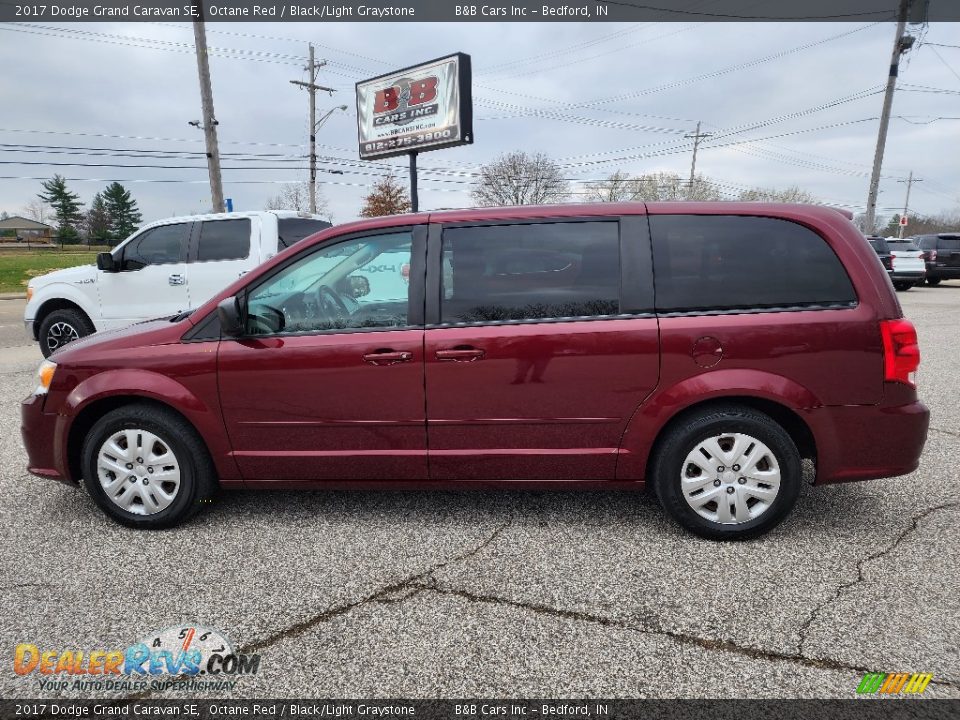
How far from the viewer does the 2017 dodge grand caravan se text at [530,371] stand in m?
2.91

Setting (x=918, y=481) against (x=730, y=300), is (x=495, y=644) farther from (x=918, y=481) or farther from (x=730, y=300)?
(x=918, y=481)

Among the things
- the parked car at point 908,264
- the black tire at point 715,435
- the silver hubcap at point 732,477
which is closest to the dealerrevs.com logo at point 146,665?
the black tire at point 715,435

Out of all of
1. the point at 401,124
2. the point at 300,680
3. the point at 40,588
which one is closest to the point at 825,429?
the point at 300,680

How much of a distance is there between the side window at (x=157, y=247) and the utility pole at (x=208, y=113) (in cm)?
972

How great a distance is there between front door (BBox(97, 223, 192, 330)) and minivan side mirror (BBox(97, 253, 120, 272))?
0.19 feet

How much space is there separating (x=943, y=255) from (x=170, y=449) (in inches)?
927

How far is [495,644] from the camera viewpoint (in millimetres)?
2283

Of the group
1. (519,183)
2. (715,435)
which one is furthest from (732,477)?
(519,183)

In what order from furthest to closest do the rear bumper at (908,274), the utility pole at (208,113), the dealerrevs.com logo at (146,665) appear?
the rear bumper at (908,274), the utility pole at (208,113), the dealerrevs.com logo at (146,665)

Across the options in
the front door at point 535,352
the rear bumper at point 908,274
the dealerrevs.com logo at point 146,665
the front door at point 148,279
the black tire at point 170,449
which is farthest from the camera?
the rear bumper at point 908,274

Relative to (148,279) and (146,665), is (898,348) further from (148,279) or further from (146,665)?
(148,279)

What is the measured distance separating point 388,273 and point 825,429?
2365 mm

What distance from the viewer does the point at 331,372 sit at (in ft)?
10.1

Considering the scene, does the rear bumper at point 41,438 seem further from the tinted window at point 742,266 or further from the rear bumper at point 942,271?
the rear bumper at point 942,271
